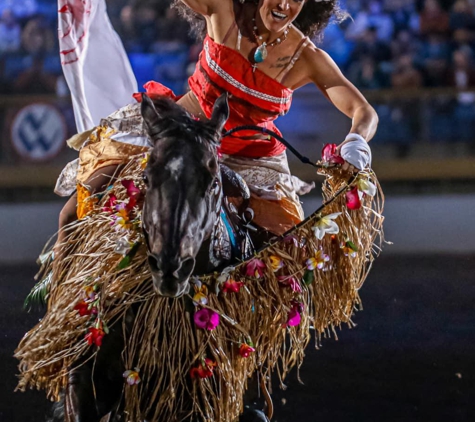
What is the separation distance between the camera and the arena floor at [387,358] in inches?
176

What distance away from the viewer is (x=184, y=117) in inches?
117

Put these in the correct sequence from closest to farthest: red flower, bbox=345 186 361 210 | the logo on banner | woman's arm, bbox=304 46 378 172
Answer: red flower, bbox=345 186 361 210 < woman's arm, bbox=304 46 378 172 < the logo on banner

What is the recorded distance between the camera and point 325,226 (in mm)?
3518

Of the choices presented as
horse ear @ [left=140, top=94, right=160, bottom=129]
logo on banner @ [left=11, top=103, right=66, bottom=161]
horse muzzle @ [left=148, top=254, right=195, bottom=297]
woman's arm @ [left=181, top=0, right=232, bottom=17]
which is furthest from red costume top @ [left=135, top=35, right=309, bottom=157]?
logo on banner @ [left=11, top=103, right=66, bottom=161]

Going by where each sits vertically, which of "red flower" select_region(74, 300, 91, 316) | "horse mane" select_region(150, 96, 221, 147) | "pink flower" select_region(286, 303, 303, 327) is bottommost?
"pink flower" select_region(286, 303, 303, 327)

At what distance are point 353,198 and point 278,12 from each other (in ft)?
2.93

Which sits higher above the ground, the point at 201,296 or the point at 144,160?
the point at 144,160

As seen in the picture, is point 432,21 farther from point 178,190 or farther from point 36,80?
point 178,190

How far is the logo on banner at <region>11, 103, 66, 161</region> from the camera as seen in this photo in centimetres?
1011

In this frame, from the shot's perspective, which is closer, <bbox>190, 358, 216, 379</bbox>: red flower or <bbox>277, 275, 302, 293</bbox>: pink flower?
<bbox>190, 358, 216, 379</bbox>: red flower

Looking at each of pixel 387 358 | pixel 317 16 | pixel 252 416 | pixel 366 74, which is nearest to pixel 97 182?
pixel 252 416

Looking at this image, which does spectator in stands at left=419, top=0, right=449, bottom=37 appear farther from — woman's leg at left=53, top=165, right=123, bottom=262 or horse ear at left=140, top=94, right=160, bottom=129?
horse ear at left=140, top=94, right=160, bottom=129

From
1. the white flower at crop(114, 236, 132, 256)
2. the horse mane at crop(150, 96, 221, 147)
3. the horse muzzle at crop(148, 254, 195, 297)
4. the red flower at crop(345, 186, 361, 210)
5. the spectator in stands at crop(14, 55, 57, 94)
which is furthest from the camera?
the spectator in stands at crop(14, 55, 57, 94)

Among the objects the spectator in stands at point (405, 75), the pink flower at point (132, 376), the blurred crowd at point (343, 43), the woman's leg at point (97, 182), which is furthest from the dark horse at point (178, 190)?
the spectator in stands at point (405, 75)
